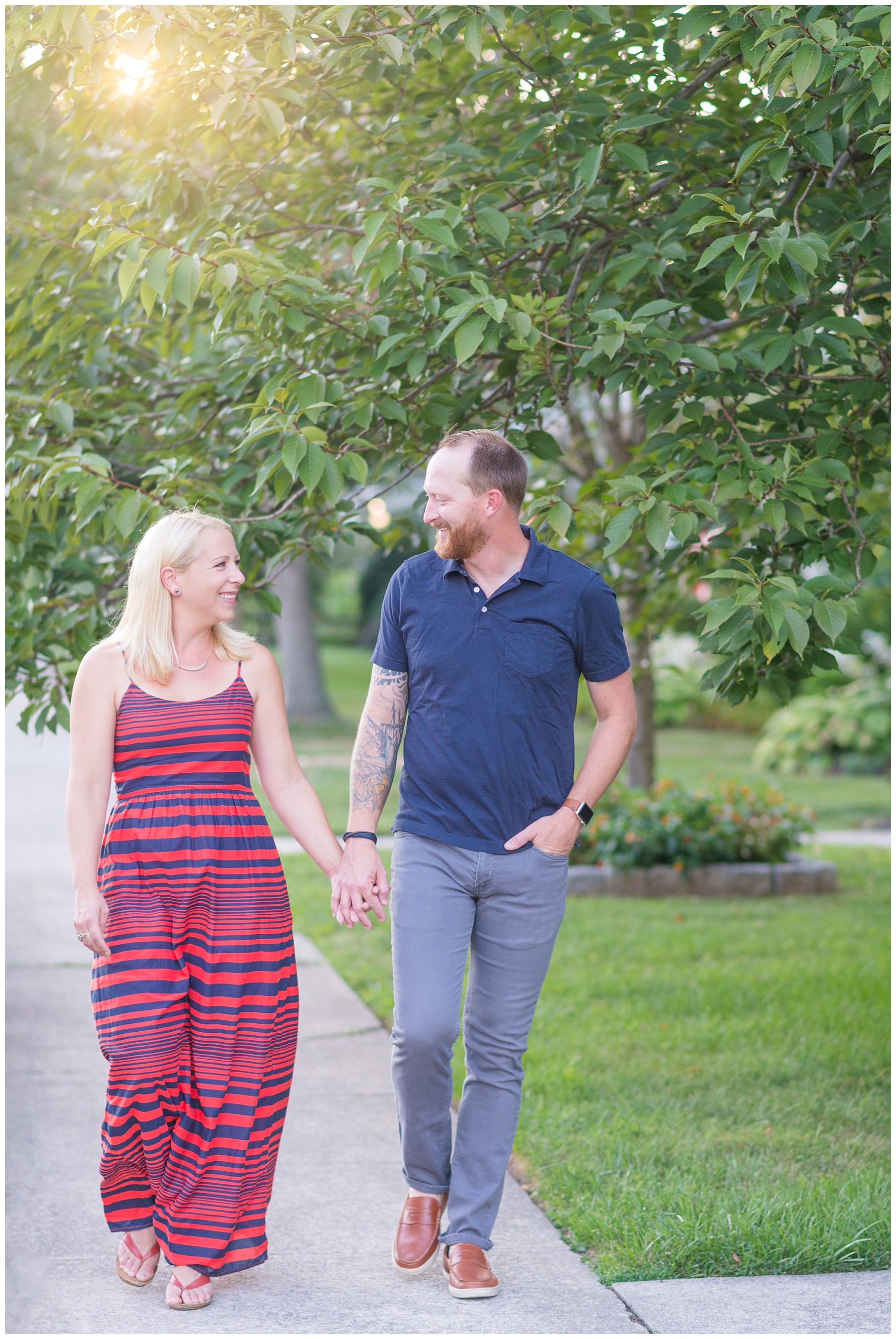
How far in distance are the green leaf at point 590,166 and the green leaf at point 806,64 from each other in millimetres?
648

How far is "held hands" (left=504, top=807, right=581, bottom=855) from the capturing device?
331cm

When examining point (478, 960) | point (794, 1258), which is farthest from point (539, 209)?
point (794, 1258)

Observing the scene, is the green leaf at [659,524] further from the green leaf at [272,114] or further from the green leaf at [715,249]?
the green leaf at [272,114]

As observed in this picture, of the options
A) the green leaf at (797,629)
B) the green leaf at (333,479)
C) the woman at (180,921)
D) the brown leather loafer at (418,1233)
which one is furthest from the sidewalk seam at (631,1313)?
the green leaf at (333,479)

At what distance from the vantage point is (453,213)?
11.7 ft

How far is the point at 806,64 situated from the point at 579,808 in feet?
6.38

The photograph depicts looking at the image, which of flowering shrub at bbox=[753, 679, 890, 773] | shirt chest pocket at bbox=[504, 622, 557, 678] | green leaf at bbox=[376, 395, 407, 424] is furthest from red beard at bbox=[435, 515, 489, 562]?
flowering shrub at bbox=[753, 679, 890, 773]

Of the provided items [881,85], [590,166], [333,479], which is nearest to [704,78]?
[590,166]

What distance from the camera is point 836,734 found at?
52.8ft

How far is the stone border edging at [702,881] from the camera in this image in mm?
8922

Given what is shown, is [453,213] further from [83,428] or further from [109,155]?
[109,155]

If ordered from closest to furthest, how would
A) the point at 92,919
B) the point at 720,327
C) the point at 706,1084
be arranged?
the point at 92,919 < the point at 720,327 < the point at 706,1084

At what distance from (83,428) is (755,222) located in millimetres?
2261

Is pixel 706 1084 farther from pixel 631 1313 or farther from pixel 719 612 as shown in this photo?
pixel 719 612
